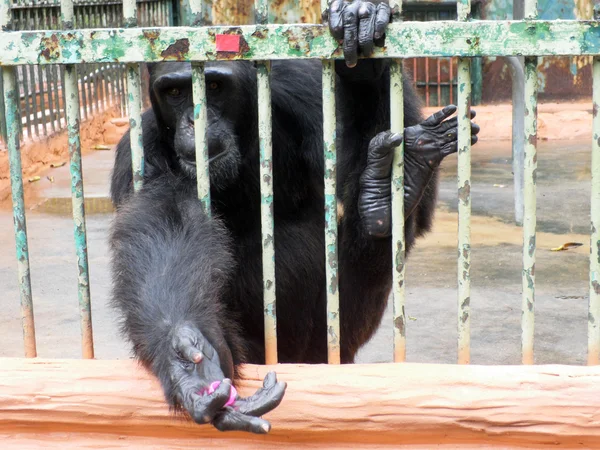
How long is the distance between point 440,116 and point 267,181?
0.58m

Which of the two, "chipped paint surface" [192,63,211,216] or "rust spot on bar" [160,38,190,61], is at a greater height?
"rust spot on bar" [160,38,190,61]

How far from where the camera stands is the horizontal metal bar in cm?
209

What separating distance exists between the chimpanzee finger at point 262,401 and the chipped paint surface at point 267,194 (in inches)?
15.3

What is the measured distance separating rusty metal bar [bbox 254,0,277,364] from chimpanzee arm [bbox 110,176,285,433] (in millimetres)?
133

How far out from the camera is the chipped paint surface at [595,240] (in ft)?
7.05

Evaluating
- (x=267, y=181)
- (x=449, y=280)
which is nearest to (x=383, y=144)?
(x=267, y=181)

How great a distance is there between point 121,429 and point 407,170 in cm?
112

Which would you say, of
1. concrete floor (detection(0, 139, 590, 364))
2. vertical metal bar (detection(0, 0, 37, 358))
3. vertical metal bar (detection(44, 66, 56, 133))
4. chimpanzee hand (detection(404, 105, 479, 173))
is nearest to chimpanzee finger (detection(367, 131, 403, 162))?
chimpanzee hand (detection(404, 105, 479, 173))

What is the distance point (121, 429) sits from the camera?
2311mm

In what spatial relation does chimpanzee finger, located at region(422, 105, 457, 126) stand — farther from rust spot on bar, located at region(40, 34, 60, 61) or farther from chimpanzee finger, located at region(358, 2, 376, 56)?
rust spot on bar, located at region(40, 34, 60, 61)

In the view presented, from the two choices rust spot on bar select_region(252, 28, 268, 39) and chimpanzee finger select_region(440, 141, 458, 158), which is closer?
rust spot on bar select_region(252, 28, 268, 39)

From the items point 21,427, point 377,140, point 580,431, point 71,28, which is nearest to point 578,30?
point 377,140

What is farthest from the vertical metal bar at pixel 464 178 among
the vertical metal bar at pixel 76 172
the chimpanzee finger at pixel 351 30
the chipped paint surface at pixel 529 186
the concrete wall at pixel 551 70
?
the concrete wall at pixel 551 70

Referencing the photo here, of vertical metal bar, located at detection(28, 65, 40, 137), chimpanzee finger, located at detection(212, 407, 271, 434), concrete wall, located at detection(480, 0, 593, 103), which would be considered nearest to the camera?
chimpanzee finger, located at detection(212, 407, 271, 434)
